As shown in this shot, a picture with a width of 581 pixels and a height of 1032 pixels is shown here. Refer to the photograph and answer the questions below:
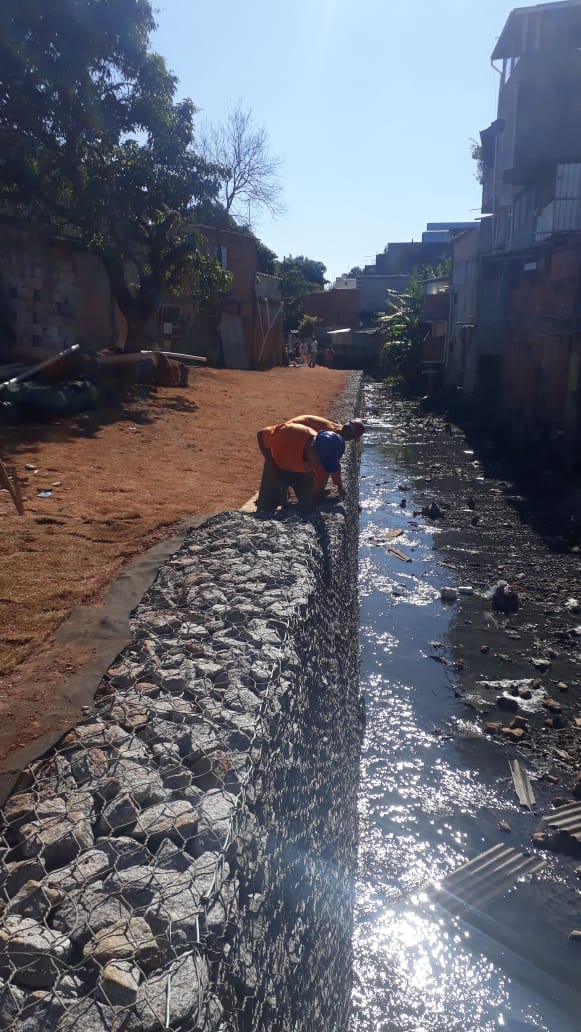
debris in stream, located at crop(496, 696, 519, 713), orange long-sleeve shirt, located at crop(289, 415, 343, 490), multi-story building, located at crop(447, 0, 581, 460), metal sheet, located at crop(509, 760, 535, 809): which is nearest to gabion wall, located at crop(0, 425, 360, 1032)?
metal sheet, located at crop(509, 760, 535, 809)

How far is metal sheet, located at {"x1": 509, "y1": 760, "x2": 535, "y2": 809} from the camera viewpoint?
5035 millimetres

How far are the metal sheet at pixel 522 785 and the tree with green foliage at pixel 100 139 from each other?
1240 cm

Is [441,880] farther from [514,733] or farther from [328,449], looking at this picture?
[328,449]

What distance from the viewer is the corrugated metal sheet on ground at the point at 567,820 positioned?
4.73 metres

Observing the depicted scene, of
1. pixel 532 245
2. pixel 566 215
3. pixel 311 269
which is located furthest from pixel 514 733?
pixel 311 269

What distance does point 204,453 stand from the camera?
36.6ft

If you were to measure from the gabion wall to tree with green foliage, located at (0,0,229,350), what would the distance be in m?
12.0

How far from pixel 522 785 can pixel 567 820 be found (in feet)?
1.35

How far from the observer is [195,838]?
6.97 feet

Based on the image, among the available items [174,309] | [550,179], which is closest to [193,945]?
[550,179]

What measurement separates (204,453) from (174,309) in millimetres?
13154

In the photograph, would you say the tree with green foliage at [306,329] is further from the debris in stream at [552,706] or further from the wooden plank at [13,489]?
the wooden plank at [13,489]

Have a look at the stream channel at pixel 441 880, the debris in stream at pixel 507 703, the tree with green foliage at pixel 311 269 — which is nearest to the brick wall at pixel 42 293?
the stream channel at pixel 441 880

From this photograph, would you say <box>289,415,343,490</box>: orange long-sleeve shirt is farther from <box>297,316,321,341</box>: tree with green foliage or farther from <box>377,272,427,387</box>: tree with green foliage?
<box>297,316,321,341</box>: tree with green foliage
